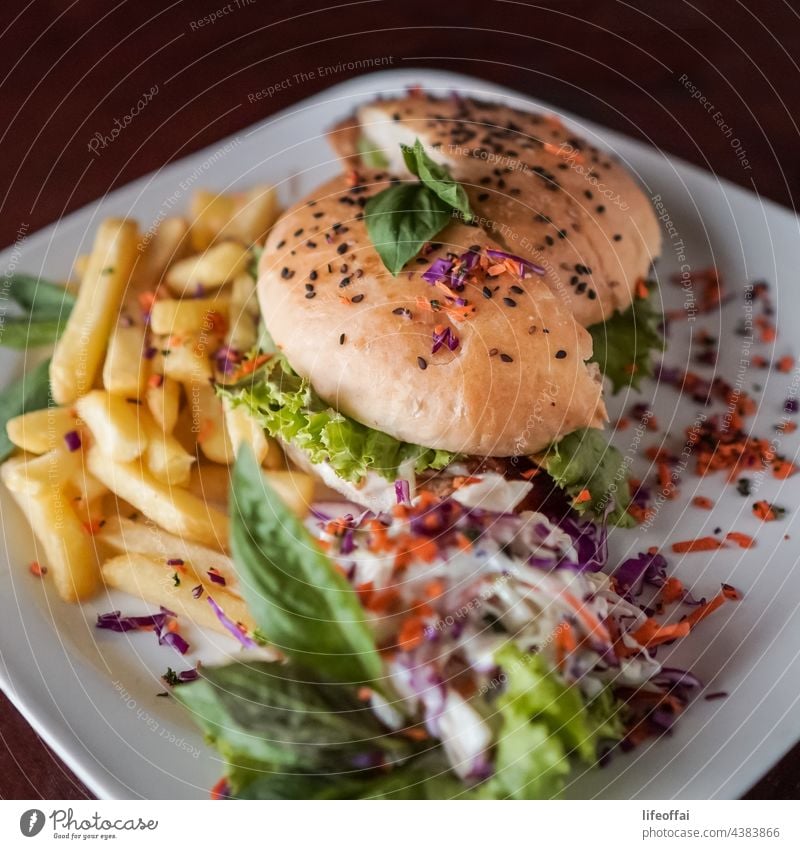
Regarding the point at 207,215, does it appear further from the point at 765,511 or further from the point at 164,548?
the point at 765,511

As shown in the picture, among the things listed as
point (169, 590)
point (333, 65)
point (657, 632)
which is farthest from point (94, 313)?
point (657, 632)

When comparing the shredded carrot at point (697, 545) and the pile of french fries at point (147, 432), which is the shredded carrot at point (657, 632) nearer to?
the shredded carrot at point (697, 545)

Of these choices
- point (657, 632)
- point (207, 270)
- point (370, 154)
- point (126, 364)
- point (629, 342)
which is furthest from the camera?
point (370, 154)

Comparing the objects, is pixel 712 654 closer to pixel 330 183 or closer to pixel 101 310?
pixel 330 183

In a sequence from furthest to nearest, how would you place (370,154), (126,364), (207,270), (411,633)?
(370,154), (207,270), (126,364), (411,633)

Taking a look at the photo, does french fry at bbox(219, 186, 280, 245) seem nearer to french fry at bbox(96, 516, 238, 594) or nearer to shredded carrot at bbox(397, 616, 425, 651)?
french fry at bbox(96, 516, 238, 594)

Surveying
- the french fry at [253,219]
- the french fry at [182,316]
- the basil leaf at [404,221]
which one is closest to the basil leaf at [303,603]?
the french fry at [182,316]

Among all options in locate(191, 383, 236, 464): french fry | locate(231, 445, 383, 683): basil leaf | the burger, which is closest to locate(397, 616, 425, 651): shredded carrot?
locate(231, 445, 383, 683): basil leaf
